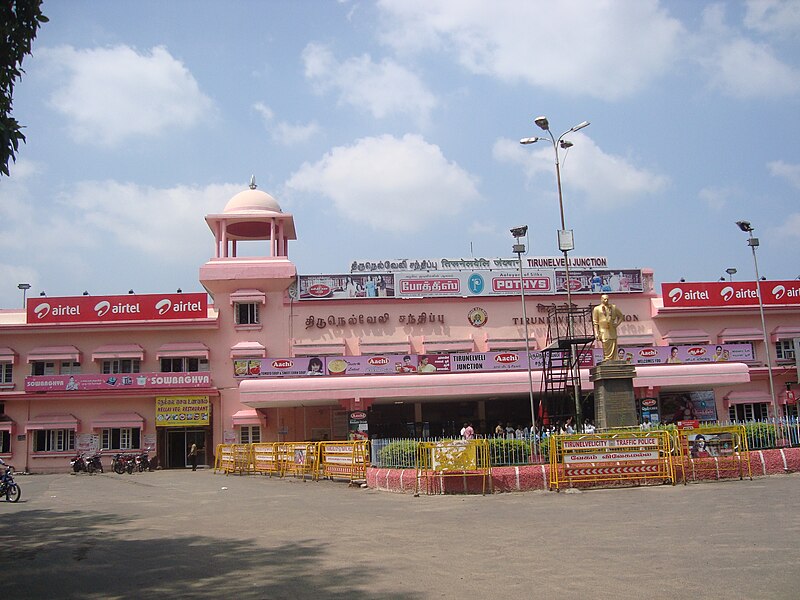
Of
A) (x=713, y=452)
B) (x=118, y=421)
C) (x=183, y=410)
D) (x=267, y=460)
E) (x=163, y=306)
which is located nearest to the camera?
(x=713, y=452)

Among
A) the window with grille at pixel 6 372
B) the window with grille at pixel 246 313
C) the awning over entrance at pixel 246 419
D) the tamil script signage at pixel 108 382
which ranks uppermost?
the window with grille at pixel 246 313

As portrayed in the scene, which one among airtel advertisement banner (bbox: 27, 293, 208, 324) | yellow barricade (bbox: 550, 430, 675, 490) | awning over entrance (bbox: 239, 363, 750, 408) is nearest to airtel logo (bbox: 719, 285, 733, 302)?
awning over entrance (bbox: 239, 363, 750, 408)

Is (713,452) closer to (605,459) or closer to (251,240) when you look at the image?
(605,459)

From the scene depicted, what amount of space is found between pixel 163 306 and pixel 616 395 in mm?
20864

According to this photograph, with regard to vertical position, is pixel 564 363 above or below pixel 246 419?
above

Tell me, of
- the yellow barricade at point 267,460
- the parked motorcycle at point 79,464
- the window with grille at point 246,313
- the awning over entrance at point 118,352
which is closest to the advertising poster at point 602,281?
the window with grille at point 246,313

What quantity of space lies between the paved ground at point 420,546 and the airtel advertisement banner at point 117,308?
16.9 meters

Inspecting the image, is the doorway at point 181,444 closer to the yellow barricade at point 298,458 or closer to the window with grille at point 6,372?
the window with grille at point 6,372

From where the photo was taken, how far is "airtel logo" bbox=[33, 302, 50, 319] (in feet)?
107

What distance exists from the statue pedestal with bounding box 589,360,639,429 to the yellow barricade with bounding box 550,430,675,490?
272cm

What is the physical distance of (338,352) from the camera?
1298 inches

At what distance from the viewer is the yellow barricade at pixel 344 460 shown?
19.8 m

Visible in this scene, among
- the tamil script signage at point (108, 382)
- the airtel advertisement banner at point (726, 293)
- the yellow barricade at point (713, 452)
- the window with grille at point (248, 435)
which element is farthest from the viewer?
the airtel advertisement banner at point (726, 293)

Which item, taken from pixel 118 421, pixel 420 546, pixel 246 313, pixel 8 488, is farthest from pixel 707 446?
pixel 118 421
